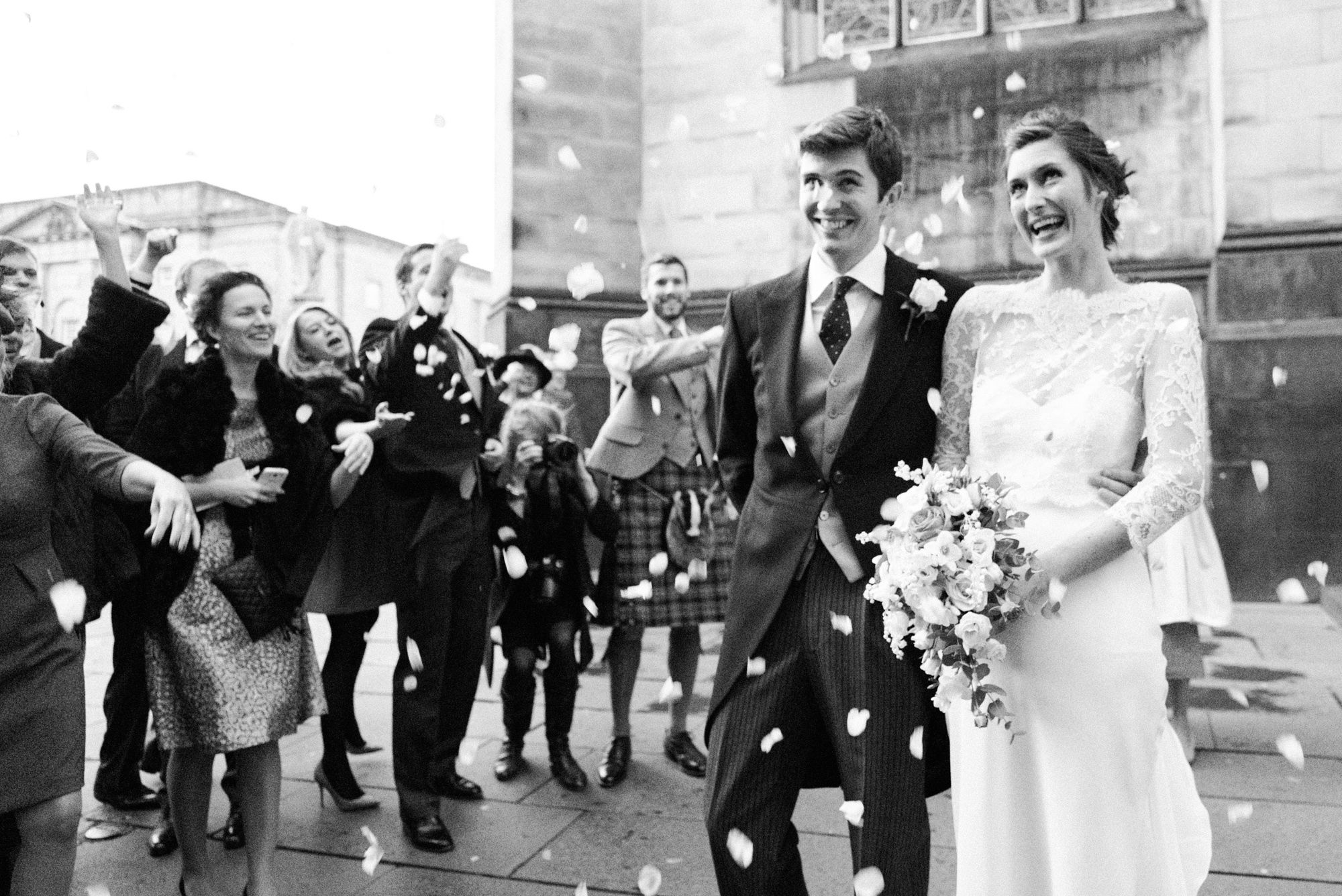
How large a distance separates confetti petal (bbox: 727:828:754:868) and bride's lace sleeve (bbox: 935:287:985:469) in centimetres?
95

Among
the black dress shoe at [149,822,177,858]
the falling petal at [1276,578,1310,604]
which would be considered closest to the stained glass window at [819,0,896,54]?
the falling petal at [1276,578,1310,604]

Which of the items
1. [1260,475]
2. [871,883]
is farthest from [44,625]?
[1260,475]

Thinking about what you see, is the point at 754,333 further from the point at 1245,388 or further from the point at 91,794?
the point at 1245,388

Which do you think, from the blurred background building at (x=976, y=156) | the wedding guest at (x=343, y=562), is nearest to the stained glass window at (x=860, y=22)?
the blurred background building at (x=976, y=156)

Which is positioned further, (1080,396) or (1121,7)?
(1121,7)

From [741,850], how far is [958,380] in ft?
3.82

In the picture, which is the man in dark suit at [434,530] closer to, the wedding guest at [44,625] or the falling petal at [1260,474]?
the wedding guest at [44,625]

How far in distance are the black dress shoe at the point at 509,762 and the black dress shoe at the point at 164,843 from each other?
4.33 feet

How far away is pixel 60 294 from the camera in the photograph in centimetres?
2038

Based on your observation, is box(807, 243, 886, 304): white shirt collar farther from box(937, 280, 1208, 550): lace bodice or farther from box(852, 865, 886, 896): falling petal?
box(852, 865, 886, 896): falling petal

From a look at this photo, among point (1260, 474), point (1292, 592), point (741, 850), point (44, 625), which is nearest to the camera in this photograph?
point (741, 850)

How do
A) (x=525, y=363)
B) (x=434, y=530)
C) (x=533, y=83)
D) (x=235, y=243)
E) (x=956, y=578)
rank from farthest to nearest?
(x=235, y=243) → (x=533, y=83) → (x=525, y=363) → (x=434, y=530) → (x=956, y=578)

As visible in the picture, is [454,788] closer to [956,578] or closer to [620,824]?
[620,824]

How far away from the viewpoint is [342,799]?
178 inches
